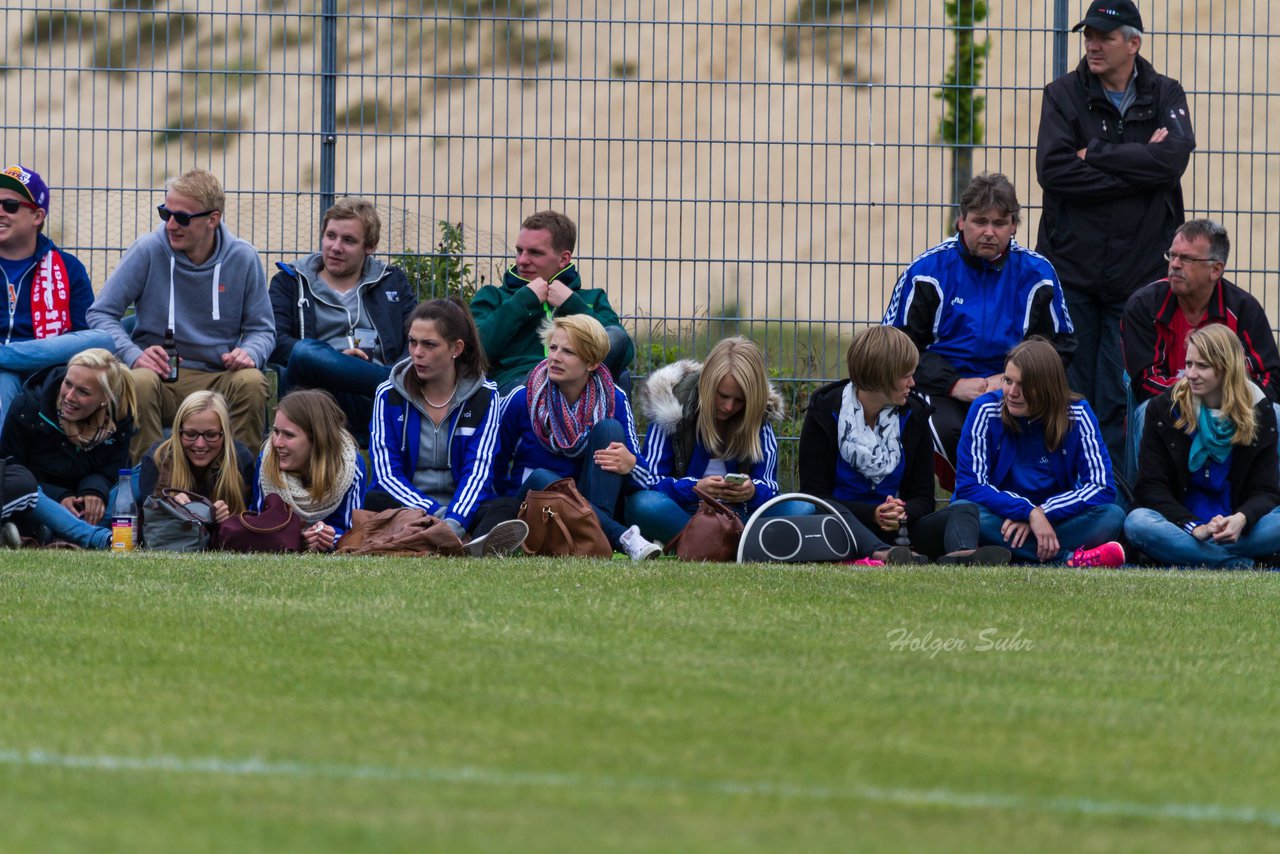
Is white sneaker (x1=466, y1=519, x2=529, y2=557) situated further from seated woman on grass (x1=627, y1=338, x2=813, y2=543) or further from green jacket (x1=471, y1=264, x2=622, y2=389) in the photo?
green jacket (x1=471, y1=264, x2=622, y2=389)

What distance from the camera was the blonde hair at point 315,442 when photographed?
7609 millimetres

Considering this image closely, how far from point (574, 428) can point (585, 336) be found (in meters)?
0.42

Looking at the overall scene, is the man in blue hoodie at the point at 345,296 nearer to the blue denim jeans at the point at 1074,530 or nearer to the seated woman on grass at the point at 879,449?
the seated woman on grass at the point at 879,449

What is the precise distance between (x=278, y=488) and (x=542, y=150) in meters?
3.01

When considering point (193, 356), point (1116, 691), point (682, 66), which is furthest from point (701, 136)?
point (1116, 691)

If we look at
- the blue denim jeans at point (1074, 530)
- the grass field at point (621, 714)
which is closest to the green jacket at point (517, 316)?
the blue denim jeans at point (1074, 530)

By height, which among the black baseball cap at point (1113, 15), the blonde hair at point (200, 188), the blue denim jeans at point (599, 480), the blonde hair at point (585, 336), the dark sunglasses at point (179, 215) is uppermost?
the black baseball cap at point (1113, 15)

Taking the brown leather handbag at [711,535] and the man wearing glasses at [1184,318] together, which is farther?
the man wearing glasses at [1184,318]

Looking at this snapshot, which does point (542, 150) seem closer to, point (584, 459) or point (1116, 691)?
point (584, 459)

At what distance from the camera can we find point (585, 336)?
25.7 feet

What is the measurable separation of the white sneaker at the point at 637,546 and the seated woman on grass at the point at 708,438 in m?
0.24

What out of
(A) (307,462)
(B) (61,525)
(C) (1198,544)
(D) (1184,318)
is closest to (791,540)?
(C) (1198,544)

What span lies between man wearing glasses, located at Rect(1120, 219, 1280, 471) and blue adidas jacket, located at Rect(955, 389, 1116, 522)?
2.05 ft

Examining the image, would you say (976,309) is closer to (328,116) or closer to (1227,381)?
(1227,381)
